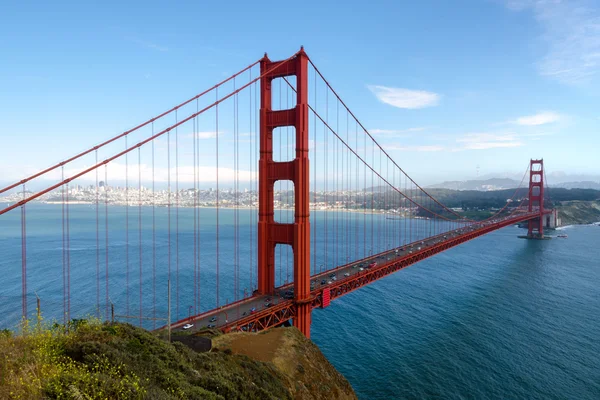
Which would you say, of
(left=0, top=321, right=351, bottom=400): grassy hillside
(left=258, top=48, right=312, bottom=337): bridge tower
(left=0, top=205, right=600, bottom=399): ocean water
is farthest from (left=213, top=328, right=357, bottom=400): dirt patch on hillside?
(left=0, top=205, right=600, bottom=399): ocean water

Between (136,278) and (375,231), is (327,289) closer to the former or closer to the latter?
(136,278)

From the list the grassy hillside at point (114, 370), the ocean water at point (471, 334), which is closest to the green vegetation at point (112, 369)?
the grassy hillside at point (114, 370)

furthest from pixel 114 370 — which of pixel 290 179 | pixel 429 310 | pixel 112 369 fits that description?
pixel 429 310

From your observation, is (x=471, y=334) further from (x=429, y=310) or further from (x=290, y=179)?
(x=290, y=179)

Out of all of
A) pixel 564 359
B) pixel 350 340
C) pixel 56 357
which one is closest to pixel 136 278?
pixel 350 340

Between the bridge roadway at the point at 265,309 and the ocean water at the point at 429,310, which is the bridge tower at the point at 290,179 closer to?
the bridge roadway at the point at 265,309

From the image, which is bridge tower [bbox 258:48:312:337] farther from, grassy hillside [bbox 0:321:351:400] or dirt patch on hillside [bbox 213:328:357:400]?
grassy hillside [bbox 0:321:351:400]

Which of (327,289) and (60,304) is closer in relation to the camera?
(327,289)
